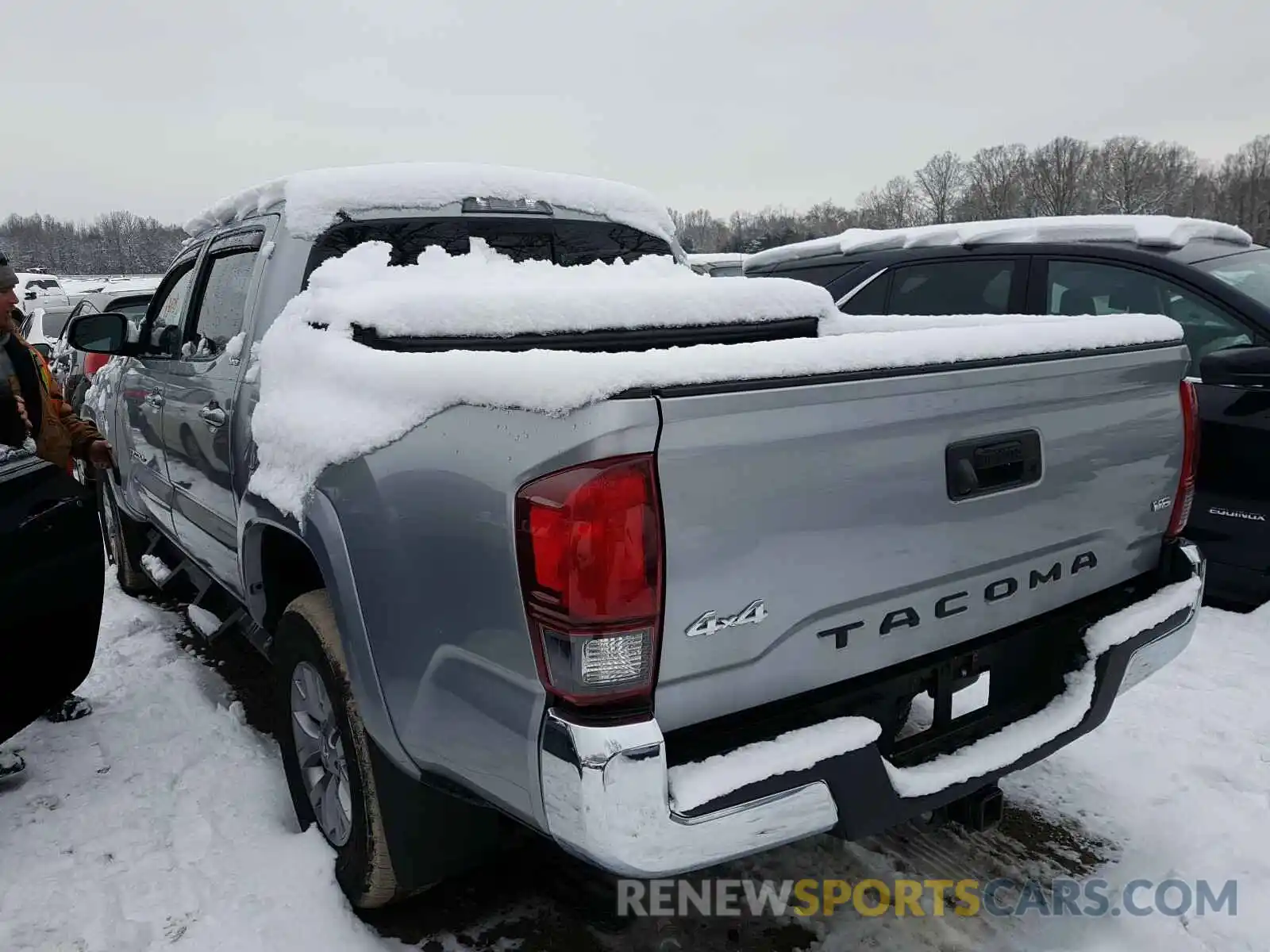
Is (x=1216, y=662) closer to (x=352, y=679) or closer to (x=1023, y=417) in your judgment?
(x=1023, y=417)

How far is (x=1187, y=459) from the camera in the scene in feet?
8.30

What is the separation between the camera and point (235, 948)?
2256 mm

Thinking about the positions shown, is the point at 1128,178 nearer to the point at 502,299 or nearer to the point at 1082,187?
the point at 1082,187

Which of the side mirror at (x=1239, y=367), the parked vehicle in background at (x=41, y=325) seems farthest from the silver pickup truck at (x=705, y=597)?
the parked vehicle in background at (x=41, y=325)

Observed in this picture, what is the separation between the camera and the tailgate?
1603 mm

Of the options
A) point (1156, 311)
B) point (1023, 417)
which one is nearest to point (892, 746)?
point (1023, 417)

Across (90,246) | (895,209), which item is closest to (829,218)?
(895,209)

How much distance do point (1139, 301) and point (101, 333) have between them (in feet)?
16.5

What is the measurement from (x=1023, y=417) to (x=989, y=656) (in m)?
0.60

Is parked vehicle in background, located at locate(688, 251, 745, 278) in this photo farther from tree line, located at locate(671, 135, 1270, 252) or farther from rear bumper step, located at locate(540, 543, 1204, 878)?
tree line, located at locate(671, 135, 1270, 252)

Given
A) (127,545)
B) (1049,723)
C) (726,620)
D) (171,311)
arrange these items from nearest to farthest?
(726,620), (1049,723), (171,311), (127,545)

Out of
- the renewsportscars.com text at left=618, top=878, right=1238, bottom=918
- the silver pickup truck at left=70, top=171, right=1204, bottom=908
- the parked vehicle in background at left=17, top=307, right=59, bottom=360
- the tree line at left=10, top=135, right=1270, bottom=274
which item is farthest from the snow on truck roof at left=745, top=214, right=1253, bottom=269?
the tree line at left=10, top=135, right=1270, bottom=274

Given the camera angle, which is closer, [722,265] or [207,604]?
[207,604]

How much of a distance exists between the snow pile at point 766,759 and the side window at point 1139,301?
337cm
